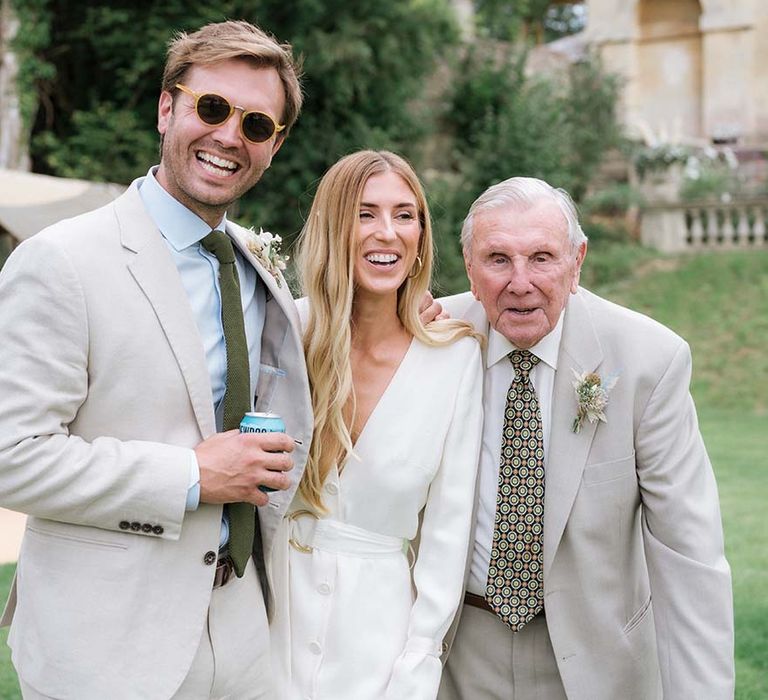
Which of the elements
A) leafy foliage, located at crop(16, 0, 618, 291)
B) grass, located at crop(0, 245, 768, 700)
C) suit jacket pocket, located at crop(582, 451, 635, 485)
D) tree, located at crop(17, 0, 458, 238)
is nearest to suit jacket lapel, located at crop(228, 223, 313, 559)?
suit jacket pocket, located at crop(582, 451, 635, 485)

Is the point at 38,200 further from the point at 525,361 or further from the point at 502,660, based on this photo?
the point at 502,660

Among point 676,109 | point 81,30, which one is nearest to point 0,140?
point 81,30

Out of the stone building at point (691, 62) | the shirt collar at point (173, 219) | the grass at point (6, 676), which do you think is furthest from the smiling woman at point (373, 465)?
the stone building at point (691, 62)

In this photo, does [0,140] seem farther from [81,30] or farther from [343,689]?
[343,689]

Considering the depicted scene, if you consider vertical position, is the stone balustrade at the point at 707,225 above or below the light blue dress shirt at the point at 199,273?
below

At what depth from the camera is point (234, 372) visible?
9.78 ft

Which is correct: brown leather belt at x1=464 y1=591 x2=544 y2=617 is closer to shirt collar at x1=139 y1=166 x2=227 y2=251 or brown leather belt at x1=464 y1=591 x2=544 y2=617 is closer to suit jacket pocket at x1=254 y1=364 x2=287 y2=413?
suit jacket pocket at x1=254 y1=364 x2=287 y2=413

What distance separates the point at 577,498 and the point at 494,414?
0.39m

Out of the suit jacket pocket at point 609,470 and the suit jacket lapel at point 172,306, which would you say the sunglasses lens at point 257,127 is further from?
the suit jacket pocket at point 609,470

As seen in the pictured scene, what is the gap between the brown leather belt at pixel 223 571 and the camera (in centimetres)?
306

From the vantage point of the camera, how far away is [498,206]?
3.51 m

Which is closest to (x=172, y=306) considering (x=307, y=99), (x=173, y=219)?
(x=173, y=219)

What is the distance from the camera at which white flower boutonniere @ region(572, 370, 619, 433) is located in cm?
343

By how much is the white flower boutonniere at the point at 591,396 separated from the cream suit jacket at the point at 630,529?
0.03 meters
